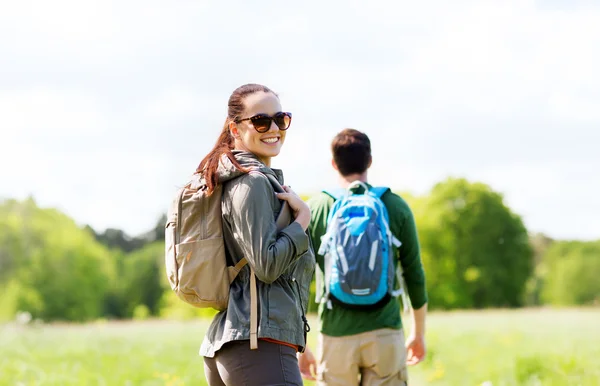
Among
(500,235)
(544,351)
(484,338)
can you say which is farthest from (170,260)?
(500,235)

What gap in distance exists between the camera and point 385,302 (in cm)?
524

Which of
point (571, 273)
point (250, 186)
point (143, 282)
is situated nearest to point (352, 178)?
point (250, 186)

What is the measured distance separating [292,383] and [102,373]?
23.0 ft

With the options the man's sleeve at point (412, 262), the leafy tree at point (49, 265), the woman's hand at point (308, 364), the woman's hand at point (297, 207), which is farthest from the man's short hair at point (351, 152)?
the leafy tree at point (49, 265)

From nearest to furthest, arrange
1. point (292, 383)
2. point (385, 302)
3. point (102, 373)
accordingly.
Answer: point (292, 383) < point (385, 302) < point (102, 373)

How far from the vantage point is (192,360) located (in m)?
11.3

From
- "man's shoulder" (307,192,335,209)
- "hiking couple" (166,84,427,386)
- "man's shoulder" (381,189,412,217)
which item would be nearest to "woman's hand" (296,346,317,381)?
"man's shoulder" (307,192,335,209)

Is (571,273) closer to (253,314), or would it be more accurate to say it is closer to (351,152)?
(351,152)

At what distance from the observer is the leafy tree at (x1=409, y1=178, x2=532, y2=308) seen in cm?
6519

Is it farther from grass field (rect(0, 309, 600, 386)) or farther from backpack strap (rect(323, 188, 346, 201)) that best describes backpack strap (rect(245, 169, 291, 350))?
grass field (rect(0, 309, 600, 386))

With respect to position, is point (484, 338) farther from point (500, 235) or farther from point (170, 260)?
point (500, 235)

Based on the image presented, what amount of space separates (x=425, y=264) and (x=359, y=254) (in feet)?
200

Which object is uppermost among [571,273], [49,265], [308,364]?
[308,364]

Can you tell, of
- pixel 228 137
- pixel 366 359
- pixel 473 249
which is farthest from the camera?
pixel 473 249
